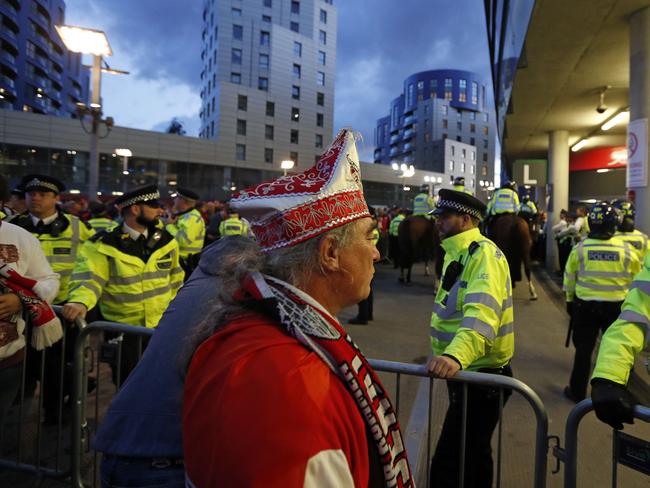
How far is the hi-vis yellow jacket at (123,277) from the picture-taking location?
3406 mm

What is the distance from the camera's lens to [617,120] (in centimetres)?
1216

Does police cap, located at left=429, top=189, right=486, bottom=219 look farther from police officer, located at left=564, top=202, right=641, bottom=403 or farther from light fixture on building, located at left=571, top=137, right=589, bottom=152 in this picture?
light fixture on building, located at left=571, top=137, right=589, bottom=152

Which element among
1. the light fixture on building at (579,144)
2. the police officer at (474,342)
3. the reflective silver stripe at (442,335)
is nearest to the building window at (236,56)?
the light fixture on building at (579,144)

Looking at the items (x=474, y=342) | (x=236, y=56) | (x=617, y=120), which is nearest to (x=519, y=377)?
(x=474, y=342)

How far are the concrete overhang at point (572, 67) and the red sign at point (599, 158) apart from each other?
1.97m

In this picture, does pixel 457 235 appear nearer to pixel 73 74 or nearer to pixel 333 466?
pixel 333 466

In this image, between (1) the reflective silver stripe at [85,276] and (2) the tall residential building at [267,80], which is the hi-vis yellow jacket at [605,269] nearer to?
(1) the reflective silver stripe at [85,276]

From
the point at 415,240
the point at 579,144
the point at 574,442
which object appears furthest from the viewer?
the point at 579,144

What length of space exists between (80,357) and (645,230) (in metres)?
6.94

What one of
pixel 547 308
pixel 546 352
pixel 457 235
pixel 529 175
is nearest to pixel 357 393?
pixel 457 235

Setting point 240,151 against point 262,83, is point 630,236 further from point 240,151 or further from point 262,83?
point 262,83

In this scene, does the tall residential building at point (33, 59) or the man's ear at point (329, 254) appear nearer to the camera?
the man's ear at point (329, 254)

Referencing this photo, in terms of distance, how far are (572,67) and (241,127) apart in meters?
38.6

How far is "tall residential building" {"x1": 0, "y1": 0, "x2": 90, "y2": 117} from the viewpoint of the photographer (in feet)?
143
